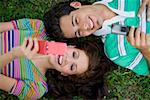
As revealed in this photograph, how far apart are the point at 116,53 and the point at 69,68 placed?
44 centimetres

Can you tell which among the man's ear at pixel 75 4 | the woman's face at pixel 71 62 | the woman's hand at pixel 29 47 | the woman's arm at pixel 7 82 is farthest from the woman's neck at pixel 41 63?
the woman's hand at pixel 29 47

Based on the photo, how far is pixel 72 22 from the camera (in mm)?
3279

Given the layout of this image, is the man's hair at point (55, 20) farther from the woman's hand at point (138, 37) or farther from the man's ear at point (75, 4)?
the woman's hand at point (138, 37)

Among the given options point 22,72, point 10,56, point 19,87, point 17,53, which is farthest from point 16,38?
point 17,53

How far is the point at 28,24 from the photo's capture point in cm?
354

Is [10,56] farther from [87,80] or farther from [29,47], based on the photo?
[87,80]

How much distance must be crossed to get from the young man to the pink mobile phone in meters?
0.30

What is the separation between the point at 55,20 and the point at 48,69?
0.41 metres

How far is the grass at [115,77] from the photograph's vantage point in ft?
12.5

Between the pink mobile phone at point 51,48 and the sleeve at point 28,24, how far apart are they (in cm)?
52

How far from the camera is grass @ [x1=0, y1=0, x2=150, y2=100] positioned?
12.5 feet

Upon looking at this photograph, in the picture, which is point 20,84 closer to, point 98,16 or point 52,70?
point 52,70

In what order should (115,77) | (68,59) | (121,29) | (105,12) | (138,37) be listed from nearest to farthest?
(138,37)
(121,29)
(68,59)
(105,12)
(115,77)

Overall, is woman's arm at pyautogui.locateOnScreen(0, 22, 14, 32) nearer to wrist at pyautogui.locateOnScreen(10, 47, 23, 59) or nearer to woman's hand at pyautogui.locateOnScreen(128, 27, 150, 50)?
wrist at pyautogui.locateOnScreen(10, 47, 23, 59)
